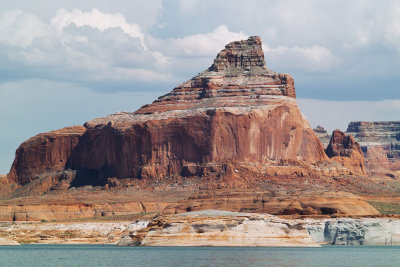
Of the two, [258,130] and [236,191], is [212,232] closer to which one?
[236,191]

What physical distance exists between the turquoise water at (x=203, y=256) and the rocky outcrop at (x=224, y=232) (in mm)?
1246

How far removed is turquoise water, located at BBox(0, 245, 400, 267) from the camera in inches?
3431

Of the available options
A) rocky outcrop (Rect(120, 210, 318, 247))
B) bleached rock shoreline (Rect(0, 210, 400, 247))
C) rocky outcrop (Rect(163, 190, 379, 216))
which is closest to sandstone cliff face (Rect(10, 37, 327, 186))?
rocky outcrop (Rect(163, 190, 379, 216))

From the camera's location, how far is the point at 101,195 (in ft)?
605

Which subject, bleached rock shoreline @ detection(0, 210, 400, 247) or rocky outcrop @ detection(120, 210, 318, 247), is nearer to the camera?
rocky outcrop @ detection(120, 210, 318, 247)

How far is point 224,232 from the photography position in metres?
96.6

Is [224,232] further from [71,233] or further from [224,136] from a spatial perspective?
[224,136]

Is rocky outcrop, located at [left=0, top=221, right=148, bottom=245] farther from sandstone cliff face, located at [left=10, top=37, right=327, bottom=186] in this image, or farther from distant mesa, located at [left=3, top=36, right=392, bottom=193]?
sandstone cliff face, located at [left=10, top=37, right=327, bottom=186]

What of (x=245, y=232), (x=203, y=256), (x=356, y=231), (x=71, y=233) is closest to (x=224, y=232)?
(x=245, y=232)

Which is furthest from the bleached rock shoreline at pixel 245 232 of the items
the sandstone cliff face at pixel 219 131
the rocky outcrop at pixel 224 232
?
the sandstone cliff face at pixel 219 131

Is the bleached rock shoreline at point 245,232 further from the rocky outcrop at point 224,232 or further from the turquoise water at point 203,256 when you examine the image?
the turquoise water at point 203,256

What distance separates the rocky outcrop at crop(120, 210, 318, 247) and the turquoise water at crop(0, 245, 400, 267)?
125 centimetres

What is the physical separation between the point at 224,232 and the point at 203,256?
145 inches

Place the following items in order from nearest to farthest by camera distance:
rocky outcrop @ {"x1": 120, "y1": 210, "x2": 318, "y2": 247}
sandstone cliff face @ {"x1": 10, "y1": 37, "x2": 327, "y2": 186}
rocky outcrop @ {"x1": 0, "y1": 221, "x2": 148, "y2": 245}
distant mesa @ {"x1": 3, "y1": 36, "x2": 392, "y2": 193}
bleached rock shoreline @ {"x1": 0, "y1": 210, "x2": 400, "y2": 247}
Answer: rocky outcrop @ {"x1": 120, "y1": 210, "x2": 318, "y2": 247}, bleached rock shoreline @ {"x1": 0, "y1": 210, "x2": 400, "y2": 247}, rocky outcrop @ {"x1": 0, "y1": 221, "x2": 148, "y2": 245}, distant mesa @ {"x1": 3, "y1": 36, "x2": 392, "y2": 193}, sandstone cliff face @ {"x1": 10, "y1": 37, "x2": 327, "y2": 186}
